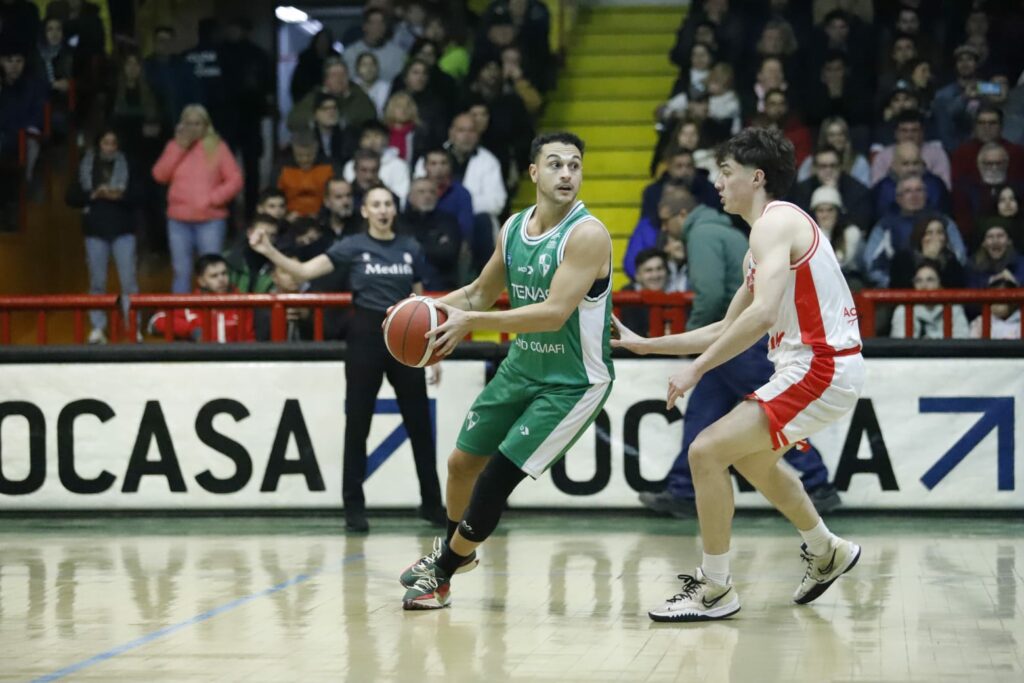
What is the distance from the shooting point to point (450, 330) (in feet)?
19.7

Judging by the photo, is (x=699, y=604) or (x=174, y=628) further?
(x=699, y=604)

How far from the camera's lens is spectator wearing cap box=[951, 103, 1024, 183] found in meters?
12.6

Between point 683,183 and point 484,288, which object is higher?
point 683,183

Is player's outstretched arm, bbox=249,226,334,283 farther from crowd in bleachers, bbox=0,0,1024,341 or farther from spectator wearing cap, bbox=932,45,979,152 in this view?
spectator wearing cap, bbox=932,45,979,152

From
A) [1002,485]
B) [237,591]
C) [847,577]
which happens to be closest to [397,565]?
[237,591]

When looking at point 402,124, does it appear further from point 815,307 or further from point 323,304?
point 815,307

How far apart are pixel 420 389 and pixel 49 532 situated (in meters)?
2.38

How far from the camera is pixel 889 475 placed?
9359mm

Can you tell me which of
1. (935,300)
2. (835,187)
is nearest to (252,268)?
(835,187)

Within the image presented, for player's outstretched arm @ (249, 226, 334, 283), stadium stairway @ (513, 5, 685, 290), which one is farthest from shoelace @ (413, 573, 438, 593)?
stadium stairway @ (513, 5, 685, 290)

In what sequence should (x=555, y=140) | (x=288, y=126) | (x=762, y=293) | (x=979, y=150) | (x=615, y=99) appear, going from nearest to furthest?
(x=762, y=293) < (x=555, y=140) < (x=979, y=150) < (x=288, y=126) < (x=615, y=99)

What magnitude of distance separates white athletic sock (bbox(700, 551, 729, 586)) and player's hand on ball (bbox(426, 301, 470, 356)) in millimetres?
1344

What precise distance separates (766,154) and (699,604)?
1.83 meters

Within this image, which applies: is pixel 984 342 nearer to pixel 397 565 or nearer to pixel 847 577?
pixel 847 577
